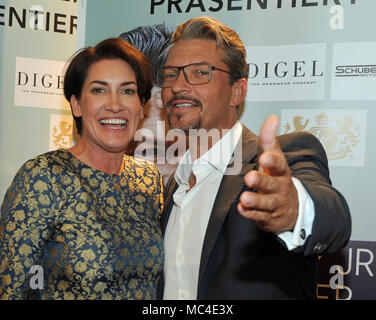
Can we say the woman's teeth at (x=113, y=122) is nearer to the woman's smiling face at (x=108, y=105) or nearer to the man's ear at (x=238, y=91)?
the woman's smiling face at (x=108, y=105)

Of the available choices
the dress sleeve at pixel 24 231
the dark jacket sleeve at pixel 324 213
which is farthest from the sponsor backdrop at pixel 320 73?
the dress sleeve at pixel 24 231

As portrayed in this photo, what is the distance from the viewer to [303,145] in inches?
72.4

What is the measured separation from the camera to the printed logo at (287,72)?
9.09ft

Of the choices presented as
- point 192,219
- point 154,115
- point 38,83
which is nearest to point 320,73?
point 154,115

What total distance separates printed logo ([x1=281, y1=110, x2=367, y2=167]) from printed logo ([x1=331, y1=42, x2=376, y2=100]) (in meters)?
0.10

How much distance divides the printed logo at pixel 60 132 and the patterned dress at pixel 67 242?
1.26 m

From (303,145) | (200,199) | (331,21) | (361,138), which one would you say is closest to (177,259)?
(200,199)

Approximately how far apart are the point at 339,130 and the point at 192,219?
1.07 metres

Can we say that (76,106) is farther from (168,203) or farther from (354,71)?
(354,71)

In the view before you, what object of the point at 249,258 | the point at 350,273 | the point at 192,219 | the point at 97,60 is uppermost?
the point at 97,60

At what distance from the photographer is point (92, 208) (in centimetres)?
220
